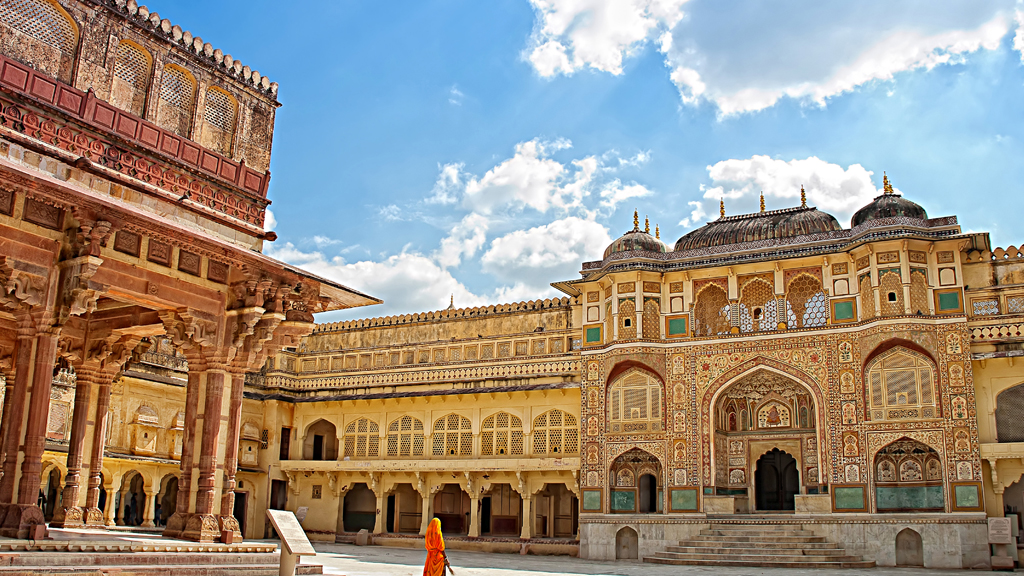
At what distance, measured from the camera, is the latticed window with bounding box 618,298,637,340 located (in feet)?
80.2

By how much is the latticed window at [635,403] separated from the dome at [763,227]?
156 inches

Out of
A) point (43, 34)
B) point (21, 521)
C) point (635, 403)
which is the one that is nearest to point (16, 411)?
point (21, 521)

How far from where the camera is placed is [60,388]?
22.2 meters

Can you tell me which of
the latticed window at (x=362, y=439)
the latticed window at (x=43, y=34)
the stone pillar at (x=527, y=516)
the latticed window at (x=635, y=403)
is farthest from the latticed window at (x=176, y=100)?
the latticed window at (x=362, y=439)

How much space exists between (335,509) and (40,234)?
2037 cm

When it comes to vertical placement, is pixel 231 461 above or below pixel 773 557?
above

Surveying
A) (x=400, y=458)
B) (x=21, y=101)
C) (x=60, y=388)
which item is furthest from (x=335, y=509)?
(x=21, y=101)

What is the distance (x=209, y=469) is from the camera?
37.1ft

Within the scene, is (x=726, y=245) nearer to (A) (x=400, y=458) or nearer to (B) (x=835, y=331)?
(B) (x=835, y=331)

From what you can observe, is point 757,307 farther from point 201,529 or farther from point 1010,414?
point 201,529

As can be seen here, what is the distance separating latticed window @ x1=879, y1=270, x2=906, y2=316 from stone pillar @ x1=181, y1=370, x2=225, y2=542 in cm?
1610

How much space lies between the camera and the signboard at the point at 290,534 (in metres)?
9.99

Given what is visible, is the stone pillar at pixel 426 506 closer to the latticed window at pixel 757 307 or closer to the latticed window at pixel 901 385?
the latticed window at pixel 757 307

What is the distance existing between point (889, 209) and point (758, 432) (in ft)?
21.4
